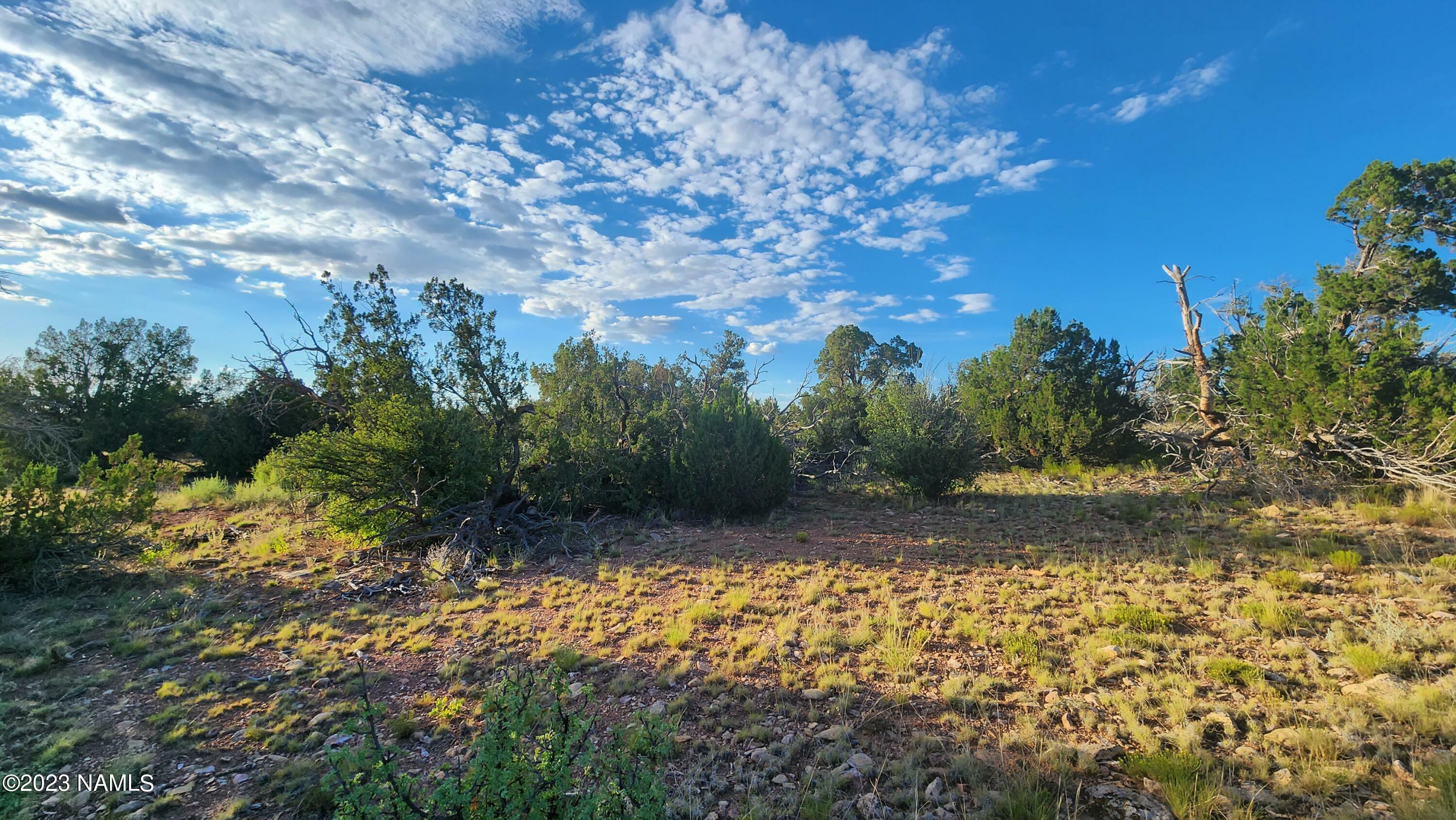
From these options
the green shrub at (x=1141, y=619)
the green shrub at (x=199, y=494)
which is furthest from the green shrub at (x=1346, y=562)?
the green shrub at (x=199, y=494)

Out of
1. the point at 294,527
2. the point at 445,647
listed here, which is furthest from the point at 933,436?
the point at 294,527

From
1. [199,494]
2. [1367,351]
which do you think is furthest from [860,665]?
[199,494]

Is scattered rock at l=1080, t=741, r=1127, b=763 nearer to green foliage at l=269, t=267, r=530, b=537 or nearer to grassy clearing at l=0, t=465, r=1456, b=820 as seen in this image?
grassy clearing at l=0, t=465, r=1456, b=820

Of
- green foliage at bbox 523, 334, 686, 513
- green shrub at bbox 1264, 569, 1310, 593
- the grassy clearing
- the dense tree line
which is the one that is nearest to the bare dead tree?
the dense tree line

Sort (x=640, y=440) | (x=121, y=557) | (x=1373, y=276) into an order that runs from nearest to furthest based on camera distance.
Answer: (x=121, y=557) < (x=1373, y=276) < (x=640, y=440)

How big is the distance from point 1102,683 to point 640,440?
9.62 metres

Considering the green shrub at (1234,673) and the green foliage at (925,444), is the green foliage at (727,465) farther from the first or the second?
the green shrub at (1234,673)

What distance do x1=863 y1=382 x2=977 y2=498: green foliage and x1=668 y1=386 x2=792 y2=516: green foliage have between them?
9.29 feet

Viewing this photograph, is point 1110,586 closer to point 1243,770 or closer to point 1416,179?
point 1243,770

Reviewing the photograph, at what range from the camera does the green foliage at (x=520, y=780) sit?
2.11 m

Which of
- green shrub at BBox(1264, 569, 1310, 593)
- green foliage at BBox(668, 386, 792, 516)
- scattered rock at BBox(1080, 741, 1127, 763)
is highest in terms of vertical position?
green foliage at BBox(668, 386, 792, 516)

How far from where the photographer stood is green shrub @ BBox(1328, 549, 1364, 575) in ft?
20.6

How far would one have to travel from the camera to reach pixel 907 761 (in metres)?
3.36

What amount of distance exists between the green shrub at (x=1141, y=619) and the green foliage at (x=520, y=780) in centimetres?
501
